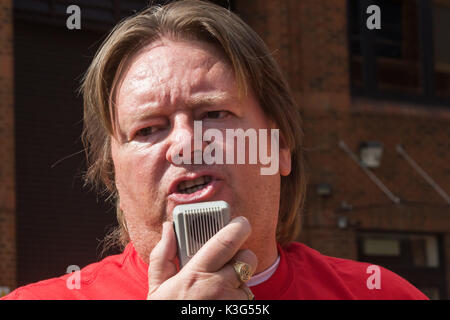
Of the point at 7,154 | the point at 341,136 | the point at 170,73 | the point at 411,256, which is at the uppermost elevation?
the point at 341,136

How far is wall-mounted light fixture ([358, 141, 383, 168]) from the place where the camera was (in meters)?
11.2

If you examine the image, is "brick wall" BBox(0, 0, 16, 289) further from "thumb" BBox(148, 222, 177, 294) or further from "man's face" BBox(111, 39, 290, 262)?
"thumb" BBox(148, 222, 177, 294)

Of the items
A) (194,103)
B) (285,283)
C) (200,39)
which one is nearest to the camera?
(194,103)

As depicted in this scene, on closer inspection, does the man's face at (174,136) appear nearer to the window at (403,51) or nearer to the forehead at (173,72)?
the forehead at (173,72)

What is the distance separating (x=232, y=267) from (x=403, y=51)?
37.0 feet

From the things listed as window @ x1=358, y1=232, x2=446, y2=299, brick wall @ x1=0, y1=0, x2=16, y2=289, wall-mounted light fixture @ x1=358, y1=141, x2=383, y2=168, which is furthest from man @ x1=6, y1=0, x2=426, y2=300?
window @ x1=358, y1=232, x2=446, y2=299

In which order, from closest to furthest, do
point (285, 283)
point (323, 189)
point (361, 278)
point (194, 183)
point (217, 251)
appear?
1. point (217, 251)
2. point (194, 183)
3. point (285, 283)
4. point (361, 278)
5. point (323, 189)

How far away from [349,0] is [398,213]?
127 inches

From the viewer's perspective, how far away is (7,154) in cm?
934

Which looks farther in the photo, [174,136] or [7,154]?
[7,154]

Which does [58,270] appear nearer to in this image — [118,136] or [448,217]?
[448,217]

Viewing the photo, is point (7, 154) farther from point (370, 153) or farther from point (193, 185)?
point (193, 185)

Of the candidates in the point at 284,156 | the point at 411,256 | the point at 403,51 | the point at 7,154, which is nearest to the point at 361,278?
the point at 284,156

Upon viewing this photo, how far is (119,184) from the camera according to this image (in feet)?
6.48
